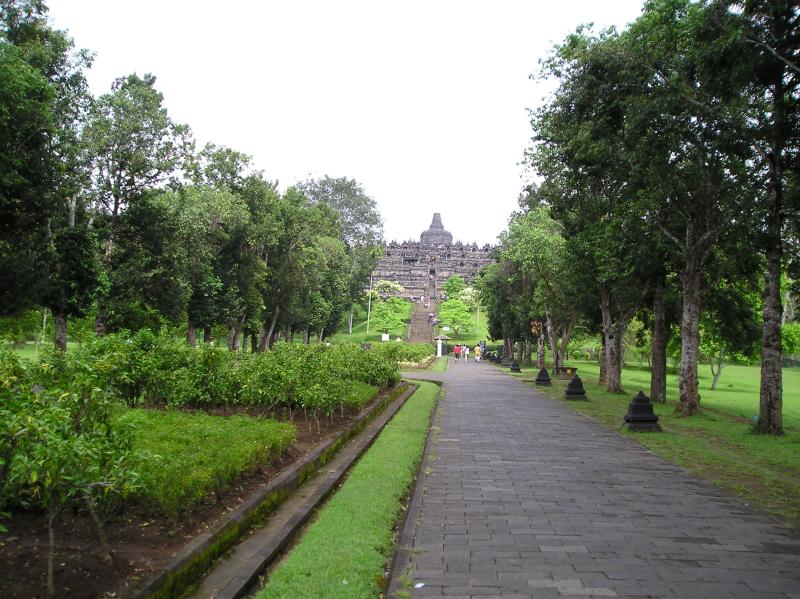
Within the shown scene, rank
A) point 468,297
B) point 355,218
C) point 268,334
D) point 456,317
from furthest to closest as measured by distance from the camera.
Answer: point 468,297 → point 456,317 → point 355,218 → point 268,334

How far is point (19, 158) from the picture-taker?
1302cm

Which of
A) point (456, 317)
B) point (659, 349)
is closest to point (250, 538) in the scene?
point (659, 349)

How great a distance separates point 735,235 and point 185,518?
44.2ft

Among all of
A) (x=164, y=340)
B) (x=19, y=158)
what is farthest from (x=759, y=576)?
(x=19, y=158)

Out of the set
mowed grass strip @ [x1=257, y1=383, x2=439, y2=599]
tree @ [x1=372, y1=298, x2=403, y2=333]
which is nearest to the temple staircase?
tree @ [x1=372, y1=298, x2=403, y2=333]

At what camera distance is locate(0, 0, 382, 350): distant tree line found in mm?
14242

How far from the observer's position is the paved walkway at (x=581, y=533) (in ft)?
12.8

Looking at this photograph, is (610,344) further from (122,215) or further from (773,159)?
(122,215)

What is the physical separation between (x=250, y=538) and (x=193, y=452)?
1165 mm

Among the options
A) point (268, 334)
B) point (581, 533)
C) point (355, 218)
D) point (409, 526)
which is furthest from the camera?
point (355, 218)

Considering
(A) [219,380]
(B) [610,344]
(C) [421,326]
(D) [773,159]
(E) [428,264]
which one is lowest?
(A) [219,380]

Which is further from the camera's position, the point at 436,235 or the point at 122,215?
the point at 436,235

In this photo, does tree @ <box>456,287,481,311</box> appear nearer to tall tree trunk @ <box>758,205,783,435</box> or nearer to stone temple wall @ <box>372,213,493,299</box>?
stone temple wall @ <box>372,213,493,299</box>

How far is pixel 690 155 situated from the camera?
13211 millimetres
